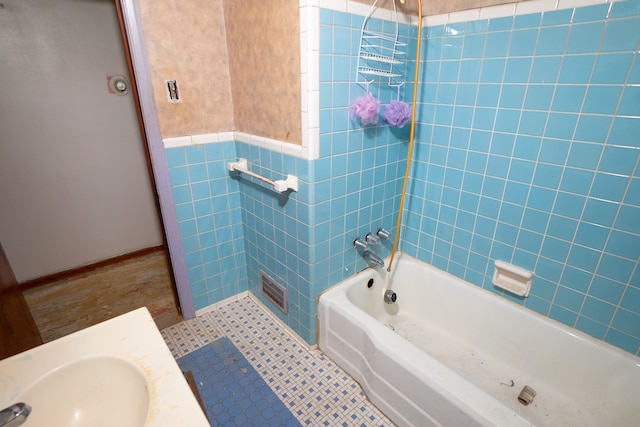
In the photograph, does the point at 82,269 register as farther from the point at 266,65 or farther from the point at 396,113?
the point at 396,113

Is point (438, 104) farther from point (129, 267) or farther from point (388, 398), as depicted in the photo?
point (129, 267)

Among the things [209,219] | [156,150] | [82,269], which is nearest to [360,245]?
[209,219]

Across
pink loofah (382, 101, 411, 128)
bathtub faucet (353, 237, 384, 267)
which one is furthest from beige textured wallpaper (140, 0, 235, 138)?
bathtub faucet (353, 237, 384, 267)

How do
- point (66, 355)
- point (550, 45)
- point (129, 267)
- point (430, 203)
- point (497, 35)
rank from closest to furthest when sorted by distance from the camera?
point (66, 355) < point (550, 45) < point (497, 35) < point (430, 203) < point (129, 267)

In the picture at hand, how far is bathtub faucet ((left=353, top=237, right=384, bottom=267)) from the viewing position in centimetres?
170

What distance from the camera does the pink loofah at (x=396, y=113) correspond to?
1.49 m

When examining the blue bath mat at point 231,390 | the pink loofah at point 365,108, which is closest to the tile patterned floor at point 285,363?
the blue bath mat at point 231,390

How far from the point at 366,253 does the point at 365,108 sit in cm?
79

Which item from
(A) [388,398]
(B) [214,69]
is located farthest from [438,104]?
(A) [388,398]

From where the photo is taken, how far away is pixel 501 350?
1.61 metres

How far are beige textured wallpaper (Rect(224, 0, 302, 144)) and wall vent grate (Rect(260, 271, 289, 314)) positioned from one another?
2.78ft

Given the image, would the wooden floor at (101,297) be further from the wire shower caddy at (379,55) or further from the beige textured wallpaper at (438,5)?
the beige textured wallpaper at (438,5)

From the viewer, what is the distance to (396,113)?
1.49m

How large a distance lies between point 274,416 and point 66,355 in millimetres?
924
